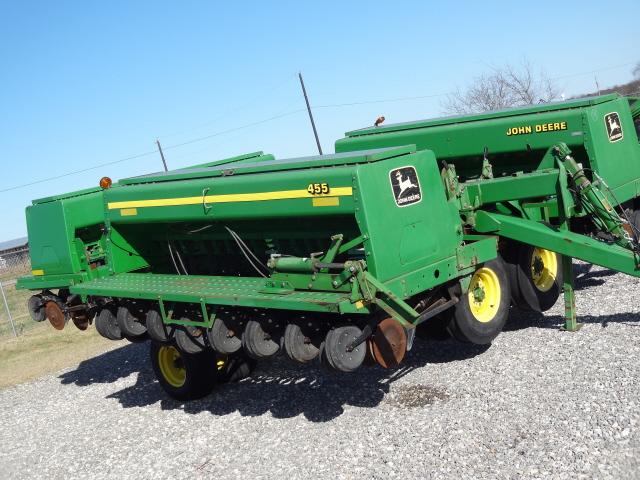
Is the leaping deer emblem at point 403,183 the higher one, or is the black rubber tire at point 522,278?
the leaping deer emblem at point 403,183

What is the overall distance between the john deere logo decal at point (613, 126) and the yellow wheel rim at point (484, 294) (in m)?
2.40

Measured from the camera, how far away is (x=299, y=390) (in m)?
7.37

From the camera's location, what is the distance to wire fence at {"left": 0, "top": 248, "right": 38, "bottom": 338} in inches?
601

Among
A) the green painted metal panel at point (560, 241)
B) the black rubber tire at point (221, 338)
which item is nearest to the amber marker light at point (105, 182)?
the black rubber tire at point (221, 338)

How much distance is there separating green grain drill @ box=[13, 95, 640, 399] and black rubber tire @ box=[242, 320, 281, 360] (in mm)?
16

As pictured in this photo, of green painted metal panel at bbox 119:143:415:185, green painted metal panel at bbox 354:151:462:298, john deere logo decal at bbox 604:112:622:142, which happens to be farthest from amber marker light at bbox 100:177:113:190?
john deere logo decal at bbox 604:112:622:142

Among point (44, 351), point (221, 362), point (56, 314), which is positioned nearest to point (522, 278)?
point (221, 362)

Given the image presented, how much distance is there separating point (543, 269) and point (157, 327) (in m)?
4.18

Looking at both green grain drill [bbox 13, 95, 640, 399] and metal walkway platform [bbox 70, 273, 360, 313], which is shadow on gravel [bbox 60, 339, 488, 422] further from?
metal walkway platform [bbox 70, 273, 360, 313]

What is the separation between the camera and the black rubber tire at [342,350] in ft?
18.2

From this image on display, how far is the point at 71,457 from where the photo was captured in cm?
704

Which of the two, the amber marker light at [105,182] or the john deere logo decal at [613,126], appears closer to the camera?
the amber marker light at [105,182]

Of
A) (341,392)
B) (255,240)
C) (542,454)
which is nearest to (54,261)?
(255,240)

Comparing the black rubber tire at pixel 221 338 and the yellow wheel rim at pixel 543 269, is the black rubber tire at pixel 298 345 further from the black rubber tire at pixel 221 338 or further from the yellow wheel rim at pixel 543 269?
the yellow wheel rim at pixel 543 269
